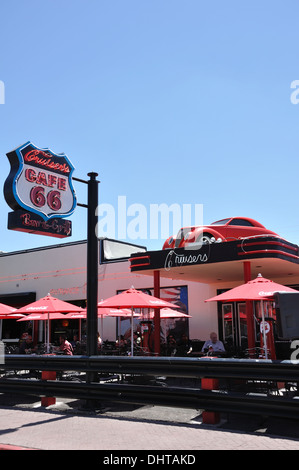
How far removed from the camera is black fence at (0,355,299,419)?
6.48m

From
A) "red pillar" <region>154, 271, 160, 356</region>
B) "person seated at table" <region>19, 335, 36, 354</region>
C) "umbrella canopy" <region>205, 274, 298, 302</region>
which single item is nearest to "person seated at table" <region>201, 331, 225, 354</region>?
"red pillar" <region>154, 271, 160, 356</region>

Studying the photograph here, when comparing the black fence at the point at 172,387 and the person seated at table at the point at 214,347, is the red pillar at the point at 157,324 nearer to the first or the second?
the person seated at table at the point at 214,347

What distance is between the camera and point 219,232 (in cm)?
1675

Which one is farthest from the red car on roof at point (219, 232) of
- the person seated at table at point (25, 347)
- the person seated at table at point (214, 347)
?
the person seated at table at point (25, 347)

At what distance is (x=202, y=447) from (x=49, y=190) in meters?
5.95

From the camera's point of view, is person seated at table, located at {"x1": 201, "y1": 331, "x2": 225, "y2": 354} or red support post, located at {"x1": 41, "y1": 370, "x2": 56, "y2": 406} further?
person seated at table, located at {"x1": 201, "y1": 331, "x2": 225, "y2": 354}

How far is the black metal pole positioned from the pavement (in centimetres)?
124

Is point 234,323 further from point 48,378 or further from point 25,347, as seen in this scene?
point 48,378

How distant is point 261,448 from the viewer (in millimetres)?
5570

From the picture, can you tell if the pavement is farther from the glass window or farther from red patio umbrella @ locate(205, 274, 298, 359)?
the glass window

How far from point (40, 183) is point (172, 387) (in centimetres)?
481

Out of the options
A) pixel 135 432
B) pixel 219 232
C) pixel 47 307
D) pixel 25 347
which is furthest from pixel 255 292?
pixel 25 347

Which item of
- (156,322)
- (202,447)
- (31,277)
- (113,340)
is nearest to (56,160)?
(202,447)

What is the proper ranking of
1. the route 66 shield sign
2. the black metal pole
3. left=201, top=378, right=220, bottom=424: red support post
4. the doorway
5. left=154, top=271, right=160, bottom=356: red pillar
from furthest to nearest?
the doorway → left=154, top=271, right=160, bottom=356: red pillar → the route 66 shield sign → the black metal pole → left=201, top=378, right=220, bottom=424: red support post
